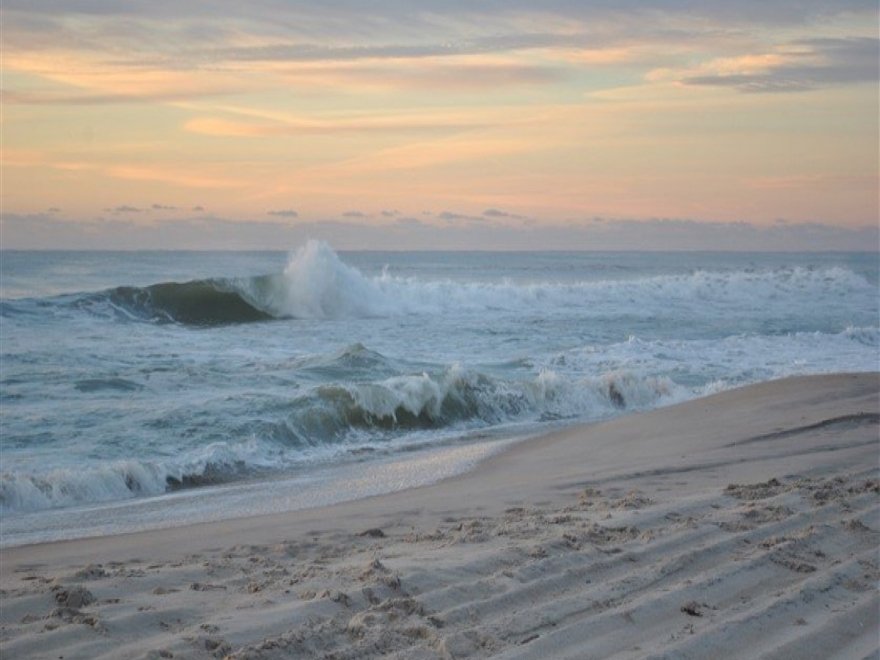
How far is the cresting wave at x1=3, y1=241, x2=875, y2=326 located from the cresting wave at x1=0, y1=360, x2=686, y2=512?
11195 millimetres

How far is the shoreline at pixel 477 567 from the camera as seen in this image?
423 centimetres

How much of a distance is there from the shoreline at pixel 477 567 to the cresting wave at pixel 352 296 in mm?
18515

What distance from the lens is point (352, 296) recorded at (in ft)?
97.2

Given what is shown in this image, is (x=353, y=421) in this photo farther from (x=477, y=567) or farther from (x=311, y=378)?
(x=477, y=567)

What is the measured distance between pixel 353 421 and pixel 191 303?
16.3 metres

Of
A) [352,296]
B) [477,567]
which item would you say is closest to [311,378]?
[477,567]

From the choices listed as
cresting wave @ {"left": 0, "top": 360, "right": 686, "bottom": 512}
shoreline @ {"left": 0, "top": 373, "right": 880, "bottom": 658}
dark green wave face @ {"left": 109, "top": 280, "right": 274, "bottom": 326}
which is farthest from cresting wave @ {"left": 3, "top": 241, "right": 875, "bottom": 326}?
shoreline @ {"left": 0, "top": 373, "right": 880, "bottom": 658}

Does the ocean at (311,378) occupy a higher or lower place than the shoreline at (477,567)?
lower

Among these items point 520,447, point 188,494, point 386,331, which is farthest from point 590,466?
point 386,331

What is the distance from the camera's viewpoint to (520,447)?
36.6ft

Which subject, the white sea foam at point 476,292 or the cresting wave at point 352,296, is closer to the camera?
the cresting wave at point 352,296

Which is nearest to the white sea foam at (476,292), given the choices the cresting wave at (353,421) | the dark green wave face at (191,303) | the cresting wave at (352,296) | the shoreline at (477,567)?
the cresting wave at (352,296)

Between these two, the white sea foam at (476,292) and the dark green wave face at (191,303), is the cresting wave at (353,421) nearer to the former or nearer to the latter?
the dark green wave face at (191,303)

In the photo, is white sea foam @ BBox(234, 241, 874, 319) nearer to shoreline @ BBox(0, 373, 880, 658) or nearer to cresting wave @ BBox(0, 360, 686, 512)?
cresting wave @ BBox(0, 360, 686, 512)
